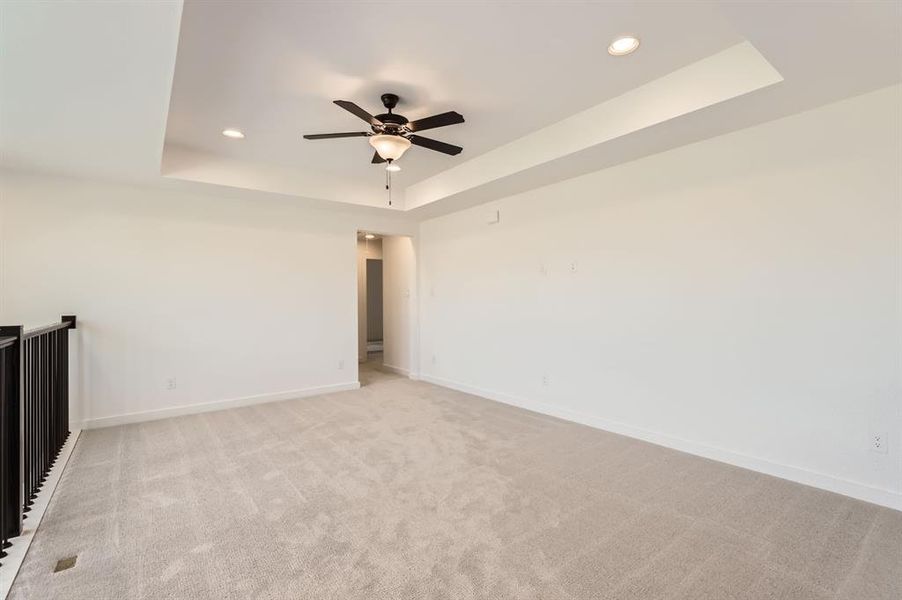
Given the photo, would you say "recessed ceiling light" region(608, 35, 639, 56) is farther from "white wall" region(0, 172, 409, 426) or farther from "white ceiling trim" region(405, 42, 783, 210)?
"white wall" region(0, 172, 409, 426)

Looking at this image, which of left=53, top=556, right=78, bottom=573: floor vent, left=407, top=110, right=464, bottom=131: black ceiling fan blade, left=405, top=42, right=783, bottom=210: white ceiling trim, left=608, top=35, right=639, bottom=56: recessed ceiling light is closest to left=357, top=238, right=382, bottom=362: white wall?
left=405, top=42, right=783, bottom=210: white ceiling trim

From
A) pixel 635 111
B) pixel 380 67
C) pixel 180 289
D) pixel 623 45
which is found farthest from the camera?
pixel 180 289

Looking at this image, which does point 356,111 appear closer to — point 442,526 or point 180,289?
point 442,526

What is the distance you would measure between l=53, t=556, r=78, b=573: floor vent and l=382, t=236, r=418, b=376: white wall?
463cm

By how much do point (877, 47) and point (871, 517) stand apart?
2537mm

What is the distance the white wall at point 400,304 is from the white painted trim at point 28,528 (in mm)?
4156

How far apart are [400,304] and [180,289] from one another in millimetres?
3206

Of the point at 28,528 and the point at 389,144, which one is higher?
the point at 389,144

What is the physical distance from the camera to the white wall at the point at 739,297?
2.55 meters

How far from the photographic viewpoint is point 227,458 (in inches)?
127

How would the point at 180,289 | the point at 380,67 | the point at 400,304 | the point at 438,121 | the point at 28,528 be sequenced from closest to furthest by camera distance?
the point at 28,528, the point at 380,67, the point at 438,121, the point at 180,289, the point at 400,304

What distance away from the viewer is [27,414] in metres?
2.53

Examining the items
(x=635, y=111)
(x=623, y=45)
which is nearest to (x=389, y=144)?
(x=623, y=45)

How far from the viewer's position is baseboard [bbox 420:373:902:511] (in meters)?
2.52
